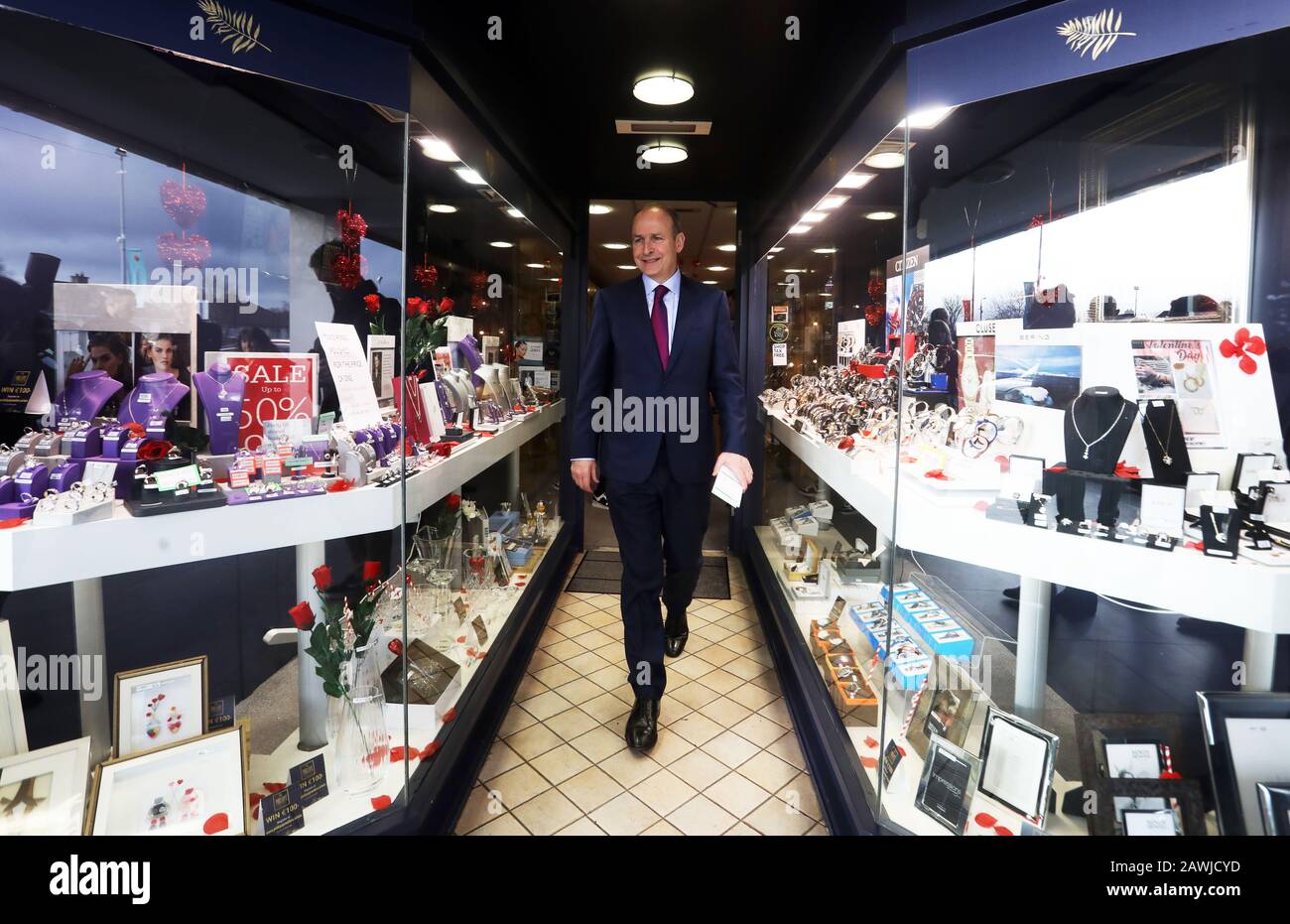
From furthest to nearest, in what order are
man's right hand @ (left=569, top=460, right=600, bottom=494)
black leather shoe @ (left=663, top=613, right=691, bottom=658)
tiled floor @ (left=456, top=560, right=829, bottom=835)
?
black leather shoe @ (left=663, top=613, right=691, bottom=658), man's right hand @ (left=569, top=460, right=600, bottom=494), tiled floor @ (left=456, top=560, right=829, bottom=835)

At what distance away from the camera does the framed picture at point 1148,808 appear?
1.62m

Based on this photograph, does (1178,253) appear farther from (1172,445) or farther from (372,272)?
(372,272)

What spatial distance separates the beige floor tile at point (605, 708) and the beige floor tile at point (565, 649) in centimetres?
45

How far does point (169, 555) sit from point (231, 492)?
203 millimetres

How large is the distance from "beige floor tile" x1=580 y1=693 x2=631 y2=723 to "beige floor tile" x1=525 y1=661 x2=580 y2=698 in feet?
0.75

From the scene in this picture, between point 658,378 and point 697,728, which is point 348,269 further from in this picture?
point 697,728

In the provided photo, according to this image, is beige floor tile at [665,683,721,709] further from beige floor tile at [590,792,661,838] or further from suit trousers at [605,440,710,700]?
beige floor tile at [590,792,661,838]

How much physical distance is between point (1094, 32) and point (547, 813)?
101 inches

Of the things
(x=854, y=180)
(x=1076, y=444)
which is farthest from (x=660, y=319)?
(x=1076, y=444)

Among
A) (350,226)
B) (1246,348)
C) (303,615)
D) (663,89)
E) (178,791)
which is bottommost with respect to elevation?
(178,791)

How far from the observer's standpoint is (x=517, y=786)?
7.68ft

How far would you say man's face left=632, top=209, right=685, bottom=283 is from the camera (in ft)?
8.46

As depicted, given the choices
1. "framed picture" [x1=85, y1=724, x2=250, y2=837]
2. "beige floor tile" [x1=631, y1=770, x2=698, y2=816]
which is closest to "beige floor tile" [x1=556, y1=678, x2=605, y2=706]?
"beige floor tile" [x1=631, y1=770, x2=698, y2=816]
